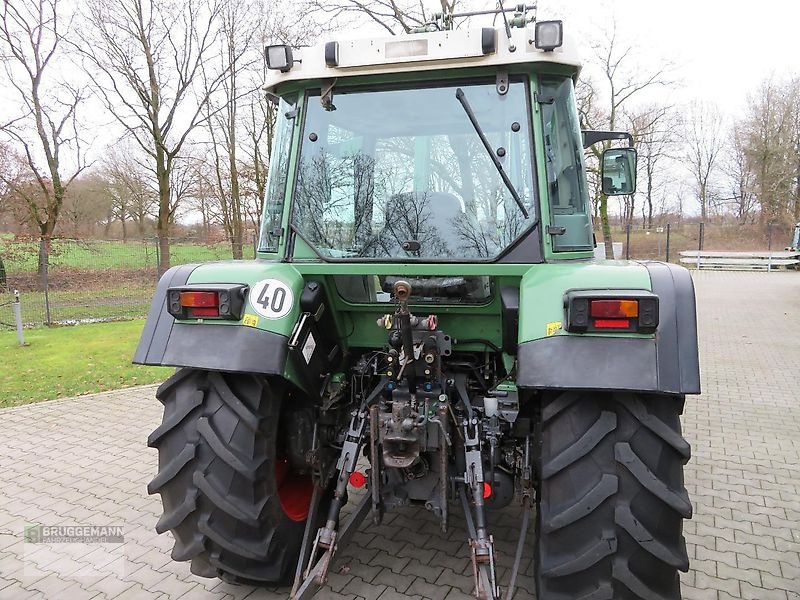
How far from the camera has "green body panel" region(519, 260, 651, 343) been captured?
238cm

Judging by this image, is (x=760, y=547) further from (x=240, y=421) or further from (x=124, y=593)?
(x=124, y=593)

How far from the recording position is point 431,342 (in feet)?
9.52

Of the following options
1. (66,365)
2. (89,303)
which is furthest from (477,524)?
(89,303)

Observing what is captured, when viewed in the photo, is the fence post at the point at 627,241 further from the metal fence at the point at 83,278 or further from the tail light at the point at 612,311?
the tail light at the point at 612,311

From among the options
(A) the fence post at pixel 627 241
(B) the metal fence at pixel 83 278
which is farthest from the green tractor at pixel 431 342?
(A) the fence post at pixel 627 241

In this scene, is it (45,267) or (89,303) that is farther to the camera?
(89,303)

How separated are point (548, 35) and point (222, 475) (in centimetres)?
243

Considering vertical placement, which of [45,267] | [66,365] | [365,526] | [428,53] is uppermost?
[428,53]

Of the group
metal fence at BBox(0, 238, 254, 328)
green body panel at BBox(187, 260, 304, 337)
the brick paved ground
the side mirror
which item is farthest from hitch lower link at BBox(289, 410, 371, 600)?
metal fence at BBox(0, 238, 254, 328)

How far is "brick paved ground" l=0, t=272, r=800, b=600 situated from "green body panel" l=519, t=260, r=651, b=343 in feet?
4.93

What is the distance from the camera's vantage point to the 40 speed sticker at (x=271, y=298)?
8.85 ft

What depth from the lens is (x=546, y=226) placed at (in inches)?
109

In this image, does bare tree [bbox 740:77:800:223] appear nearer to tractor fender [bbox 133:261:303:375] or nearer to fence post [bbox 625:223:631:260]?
fence post [bbox 625:223:631:260]

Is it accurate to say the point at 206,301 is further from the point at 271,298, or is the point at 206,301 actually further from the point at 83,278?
the point at 83,278
